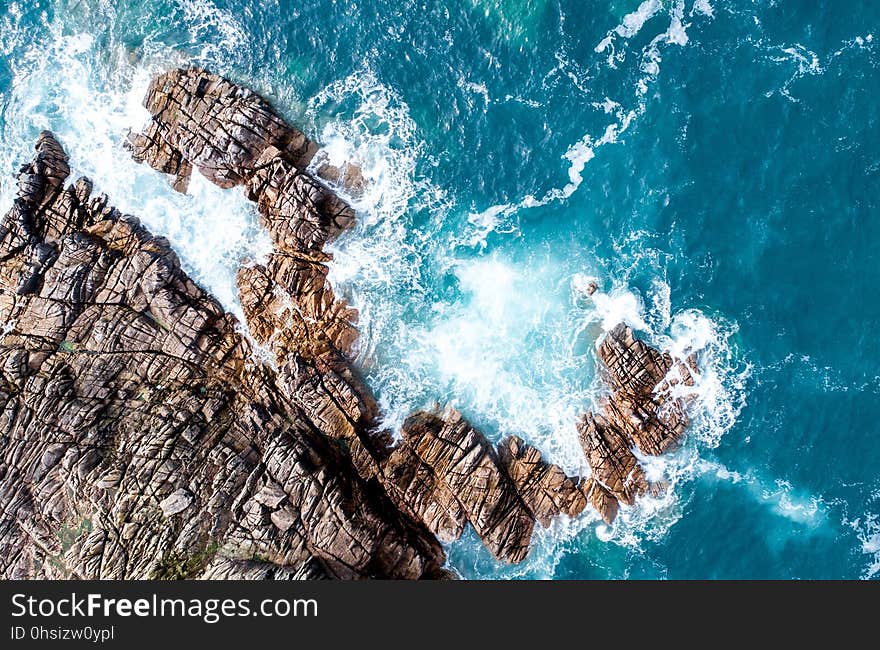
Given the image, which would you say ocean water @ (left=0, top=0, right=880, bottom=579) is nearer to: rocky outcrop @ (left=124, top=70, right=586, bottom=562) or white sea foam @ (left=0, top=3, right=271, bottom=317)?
white sea foam @ (left=0, top=3, right=271, bottom=317)

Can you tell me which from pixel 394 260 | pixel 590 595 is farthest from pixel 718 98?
pixel 590 595

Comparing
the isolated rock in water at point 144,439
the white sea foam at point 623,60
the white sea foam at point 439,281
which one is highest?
the white sea foam at point 623,60

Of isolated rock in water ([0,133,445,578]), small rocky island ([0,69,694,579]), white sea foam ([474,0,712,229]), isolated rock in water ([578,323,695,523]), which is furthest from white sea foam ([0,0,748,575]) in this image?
isolated rock in water ([0,133,445,578])

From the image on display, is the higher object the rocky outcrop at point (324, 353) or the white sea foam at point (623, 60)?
the white sea foam at point (623, 60)

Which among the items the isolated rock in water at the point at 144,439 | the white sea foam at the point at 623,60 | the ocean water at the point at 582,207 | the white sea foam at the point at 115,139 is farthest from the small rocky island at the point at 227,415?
the white sea foam at the point at 623,60

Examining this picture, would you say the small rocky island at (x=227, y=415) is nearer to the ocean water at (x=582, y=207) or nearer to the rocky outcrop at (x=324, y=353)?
the rocky outcrop at (x=324, y=353)

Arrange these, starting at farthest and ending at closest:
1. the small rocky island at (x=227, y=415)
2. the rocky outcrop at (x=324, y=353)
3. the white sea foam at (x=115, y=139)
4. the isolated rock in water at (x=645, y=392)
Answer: the white sea foam at (x=115, y=139) → the rocky outcrop at (x=324, y=353) → the isolated rock in water at (x=645, y=392) → the small rocky island at (x=227, y=415)

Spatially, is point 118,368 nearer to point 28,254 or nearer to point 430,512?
point 28,254
